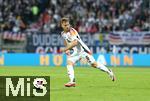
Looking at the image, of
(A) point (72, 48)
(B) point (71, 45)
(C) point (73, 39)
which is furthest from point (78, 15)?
(B) point (71, 45)

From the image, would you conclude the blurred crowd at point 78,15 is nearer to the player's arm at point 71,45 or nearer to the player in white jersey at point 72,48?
the player in white jersey at point 72,48

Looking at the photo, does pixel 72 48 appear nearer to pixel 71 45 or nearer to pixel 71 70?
pixel 71 45

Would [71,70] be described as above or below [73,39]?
below

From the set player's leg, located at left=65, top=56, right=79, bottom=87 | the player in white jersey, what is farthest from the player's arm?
player's leg, located at left=65, top=56, right=79, bottom=87

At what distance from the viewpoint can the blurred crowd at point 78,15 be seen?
36.0 meters

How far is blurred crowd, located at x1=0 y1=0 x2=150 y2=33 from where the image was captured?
36000mm

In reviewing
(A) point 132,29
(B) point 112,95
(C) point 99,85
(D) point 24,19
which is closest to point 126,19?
(A) point 132,29

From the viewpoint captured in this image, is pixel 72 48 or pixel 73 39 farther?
pixel 72 48

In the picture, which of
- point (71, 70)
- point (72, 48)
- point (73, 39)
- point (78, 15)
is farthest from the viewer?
point (78, 15)

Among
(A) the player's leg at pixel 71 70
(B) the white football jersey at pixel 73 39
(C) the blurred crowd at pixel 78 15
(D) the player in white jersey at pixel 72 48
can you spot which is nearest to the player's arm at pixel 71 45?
(D) the player in white jersey at pixel 72 48

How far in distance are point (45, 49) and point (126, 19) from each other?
5304mm

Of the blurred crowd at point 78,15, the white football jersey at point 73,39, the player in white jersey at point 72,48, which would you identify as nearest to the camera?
the player in white jersey at point 72,48

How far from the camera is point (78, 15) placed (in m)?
37.2

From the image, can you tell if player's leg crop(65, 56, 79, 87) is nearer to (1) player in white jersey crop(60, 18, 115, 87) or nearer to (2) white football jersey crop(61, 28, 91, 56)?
(1) player in white jersey crop(60, 18, 115, 87)
